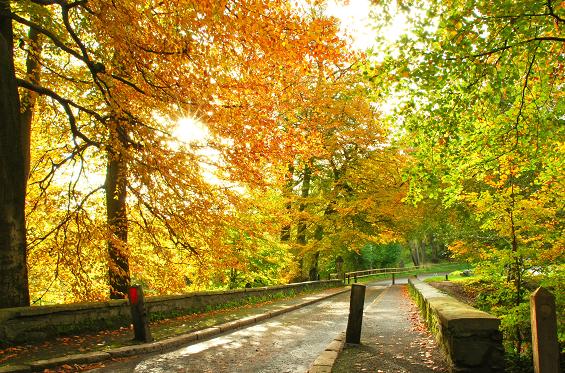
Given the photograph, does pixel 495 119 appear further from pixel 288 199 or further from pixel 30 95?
pixel 288 199

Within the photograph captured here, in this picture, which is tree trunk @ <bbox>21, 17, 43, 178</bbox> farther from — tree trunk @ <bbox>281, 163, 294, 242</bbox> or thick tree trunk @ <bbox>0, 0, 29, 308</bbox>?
tree trunk @ <bbox>281, 163, 294, 242</bbox>

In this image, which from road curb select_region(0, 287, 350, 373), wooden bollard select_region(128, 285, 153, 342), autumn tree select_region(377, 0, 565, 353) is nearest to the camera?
road curb select_region(0, 287, 350, 373)

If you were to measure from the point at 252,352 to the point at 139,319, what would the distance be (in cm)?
243

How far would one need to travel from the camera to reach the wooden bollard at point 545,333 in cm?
397

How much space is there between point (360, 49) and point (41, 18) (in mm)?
8366

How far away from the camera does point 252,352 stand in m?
7.32

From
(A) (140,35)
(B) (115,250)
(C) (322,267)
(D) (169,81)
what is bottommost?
(C) (322,267)

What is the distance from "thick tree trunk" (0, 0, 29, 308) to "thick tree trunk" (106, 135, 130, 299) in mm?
2215

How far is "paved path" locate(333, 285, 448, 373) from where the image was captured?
5.67m

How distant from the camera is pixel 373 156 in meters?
23.7

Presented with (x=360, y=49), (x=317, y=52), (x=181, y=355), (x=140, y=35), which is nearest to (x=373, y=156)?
(x=360, y=49)

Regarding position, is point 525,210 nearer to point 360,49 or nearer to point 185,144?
point 360,49

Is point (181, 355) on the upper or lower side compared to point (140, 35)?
lower

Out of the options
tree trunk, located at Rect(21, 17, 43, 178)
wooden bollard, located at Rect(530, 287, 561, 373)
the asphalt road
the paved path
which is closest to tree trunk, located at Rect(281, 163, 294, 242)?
the asphalt road
